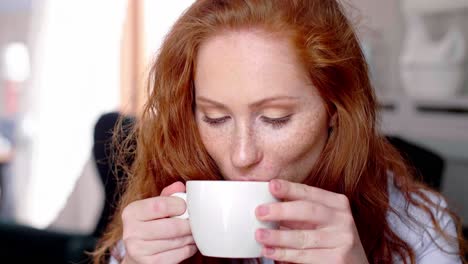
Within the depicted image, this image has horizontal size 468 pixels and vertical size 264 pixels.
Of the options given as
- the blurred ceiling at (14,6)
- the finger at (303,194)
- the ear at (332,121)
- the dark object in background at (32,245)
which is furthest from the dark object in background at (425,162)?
the blurred ceiling at (14,6)

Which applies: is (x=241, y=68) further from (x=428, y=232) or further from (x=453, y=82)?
(x=453, y=82)

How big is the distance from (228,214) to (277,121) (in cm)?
20

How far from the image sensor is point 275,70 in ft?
2.66

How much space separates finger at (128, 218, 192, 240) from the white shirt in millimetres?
282

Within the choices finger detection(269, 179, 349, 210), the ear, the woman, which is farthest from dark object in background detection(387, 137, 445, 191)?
finger detection(269, 179, 349, 210)

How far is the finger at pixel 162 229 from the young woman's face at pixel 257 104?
0.38 feet

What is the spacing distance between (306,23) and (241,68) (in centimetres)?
14

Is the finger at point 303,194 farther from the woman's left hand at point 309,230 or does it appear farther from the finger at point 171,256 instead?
the finger at point 171,256

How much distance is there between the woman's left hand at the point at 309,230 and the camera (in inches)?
26.3

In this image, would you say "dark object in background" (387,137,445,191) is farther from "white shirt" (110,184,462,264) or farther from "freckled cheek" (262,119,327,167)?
"freckled cheek" (262,119,327,167)

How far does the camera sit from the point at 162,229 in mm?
746

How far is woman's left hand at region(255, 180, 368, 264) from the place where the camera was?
2.19ft

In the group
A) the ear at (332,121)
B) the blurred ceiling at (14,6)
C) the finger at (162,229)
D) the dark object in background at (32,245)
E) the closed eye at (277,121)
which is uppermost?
the blurred ceiling at (14,6)

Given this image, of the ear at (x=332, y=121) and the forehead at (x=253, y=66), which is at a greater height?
the forehead at (x=253, y=66)
